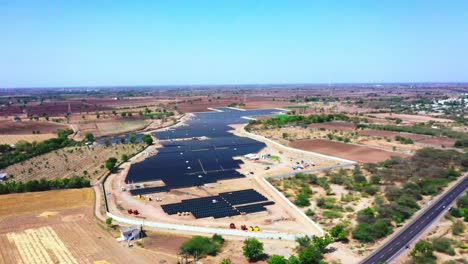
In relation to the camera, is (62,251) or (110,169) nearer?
(62,251)

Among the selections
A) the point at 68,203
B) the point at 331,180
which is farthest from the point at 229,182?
the point at 68,203

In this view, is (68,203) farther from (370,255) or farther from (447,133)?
(447,133)

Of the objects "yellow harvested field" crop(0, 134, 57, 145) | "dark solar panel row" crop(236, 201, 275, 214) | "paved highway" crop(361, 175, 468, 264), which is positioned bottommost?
"dark solar panel row" crop(236, 201, 275, 214)

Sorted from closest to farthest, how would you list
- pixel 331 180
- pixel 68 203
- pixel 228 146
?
pixel 68 203 → pixel 331 180 → pixel 228 146

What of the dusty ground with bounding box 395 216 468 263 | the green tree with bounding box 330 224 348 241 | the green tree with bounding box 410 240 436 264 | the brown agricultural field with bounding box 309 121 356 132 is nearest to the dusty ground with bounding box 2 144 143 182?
the green tree with bounding box 330 224 348 241

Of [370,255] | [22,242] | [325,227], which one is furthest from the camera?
[325,227]

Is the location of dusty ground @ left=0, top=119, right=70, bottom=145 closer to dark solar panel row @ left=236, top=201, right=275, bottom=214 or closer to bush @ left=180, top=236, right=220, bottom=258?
dark solar panel row @ left=236, top=201, right=275, bottom=214

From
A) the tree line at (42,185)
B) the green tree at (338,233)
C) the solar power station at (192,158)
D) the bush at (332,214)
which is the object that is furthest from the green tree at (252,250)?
the tree line at (42,185)
